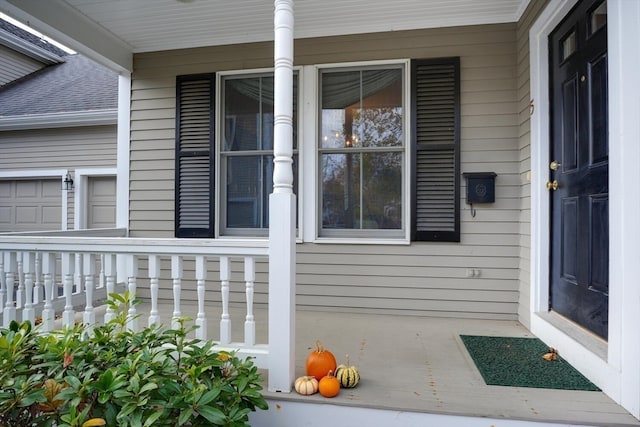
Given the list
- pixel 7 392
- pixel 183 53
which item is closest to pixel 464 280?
pixel 7 392

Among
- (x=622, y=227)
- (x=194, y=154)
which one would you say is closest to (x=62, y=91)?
(x=194, y=154)

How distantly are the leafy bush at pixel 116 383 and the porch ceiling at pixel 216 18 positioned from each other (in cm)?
271

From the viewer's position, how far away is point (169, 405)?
1.42m

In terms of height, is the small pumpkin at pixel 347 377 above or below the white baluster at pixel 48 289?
below

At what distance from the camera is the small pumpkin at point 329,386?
70.3 inches

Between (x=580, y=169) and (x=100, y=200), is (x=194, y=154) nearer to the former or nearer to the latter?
(x=100, y=200)

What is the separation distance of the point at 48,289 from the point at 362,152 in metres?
2.64

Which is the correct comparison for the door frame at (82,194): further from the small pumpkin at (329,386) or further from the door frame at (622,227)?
the door frame at (622,227)

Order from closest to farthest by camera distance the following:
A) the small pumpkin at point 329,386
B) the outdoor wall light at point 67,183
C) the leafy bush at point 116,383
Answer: the leafy bush at point 116,383
the small pumpkin at point 329,386
the outdoor wall light at point 67,183

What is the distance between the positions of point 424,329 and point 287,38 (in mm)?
2314

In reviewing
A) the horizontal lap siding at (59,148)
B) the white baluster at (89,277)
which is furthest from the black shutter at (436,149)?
the horizontal lap siding at (59,148)

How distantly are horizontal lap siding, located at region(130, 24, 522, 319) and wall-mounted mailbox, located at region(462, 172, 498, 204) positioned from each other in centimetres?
7

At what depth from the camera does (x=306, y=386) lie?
1819 millimetres

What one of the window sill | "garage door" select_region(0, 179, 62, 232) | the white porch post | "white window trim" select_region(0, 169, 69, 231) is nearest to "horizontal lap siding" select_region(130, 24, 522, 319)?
the window sill
